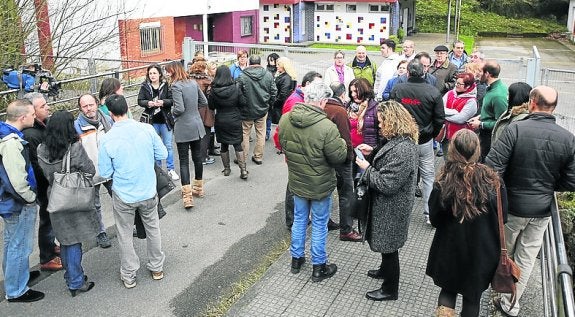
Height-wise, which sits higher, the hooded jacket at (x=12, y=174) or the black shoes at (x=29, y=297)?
the hooded jacket at (x=12, y=174)

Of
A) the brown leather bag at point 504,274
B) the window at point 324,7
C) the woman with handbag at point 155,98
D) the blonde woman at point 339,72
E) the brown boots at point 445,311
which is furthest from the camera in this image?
the window at point 324,7

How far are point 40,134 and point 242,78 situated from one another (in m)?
3.65

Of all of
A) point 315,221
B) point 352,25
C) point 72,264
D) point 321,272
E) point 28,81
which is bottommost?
point 321,272

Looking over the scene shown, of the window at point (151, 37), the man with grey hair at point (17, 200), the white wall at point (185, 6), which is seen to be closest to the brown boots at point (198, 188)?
the man with grey hair at point (17, 200)

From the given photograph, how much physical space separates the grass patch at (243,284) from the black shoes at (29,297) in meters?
1.53

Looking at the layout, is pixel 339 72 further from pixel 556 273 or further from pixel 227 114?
pixel 556 273

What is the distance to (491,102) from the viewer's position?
582 centimetres

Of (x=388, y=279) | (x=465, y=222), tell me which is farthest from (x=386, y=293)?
(x=465, y=222)

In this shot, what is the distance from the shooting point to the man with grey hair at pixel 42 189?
4.87 m

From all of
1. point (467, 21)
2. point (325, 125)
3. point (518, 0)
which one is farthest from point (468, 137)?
point (518, 0)

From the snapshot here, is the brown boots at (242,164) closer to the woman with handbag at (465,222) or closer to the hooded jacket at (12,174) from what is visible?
the hooded jacket at (12,174)

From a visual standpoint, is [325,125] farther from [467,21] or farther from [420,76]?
[467,21]

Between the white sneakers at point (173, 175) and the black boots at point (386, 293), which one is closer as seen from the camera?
the black boots at point (386, 293)

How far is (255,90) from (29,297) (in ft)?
14.7
